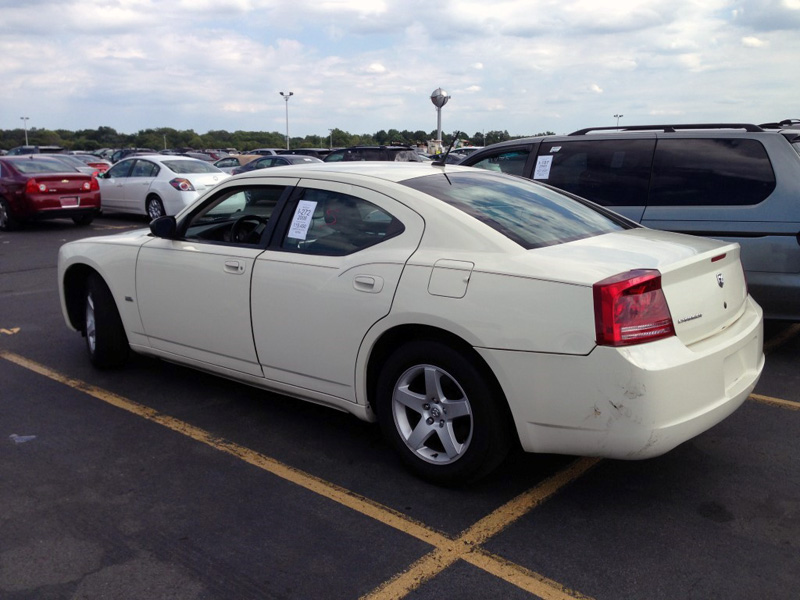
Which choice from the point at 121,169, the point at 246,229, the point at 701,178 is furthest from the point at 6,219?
the point at 701,178

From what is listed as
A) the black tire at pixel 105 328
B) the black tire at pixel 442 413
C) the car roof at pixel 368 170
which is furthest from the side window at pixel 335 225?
the black tire at pixel 105 328

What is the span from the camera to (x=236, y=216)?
4809 millimetres

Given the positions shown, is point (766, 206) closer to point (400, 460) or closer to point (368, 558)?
point (400, 460)

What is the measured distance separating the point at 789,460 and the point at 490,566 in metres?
1.97

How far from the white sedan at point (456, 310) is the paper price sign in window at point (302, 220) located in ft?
0.03

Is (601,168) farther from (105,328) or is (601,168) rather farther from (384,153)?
(384,153)

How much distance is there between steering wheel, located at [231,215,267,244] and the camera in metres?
4.53

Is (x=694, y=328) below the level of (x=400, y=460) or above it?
above

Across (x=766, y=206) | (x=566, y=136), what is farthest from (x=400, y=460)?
(x=566, y=136)

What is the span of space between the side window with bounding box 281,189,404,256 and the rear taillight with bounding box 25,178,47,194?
41.1ft

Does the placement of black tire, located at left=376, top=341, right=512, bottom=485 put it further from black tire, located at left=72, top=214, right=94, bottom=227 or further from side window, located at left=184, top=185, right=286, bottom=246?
black tire, located at left=72, top=214, right=94, bottom=227

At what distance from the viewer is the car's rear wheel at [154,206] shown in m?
15.9

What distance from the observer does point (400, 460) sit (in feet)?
12.9

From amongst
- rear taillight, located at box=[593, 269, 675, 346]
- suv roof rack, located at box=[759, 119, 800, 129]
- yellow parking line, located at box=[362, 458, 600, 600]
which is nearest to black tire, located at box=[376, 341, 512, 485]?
yellow parking line, located at box=[362, 458, 600, 600]
